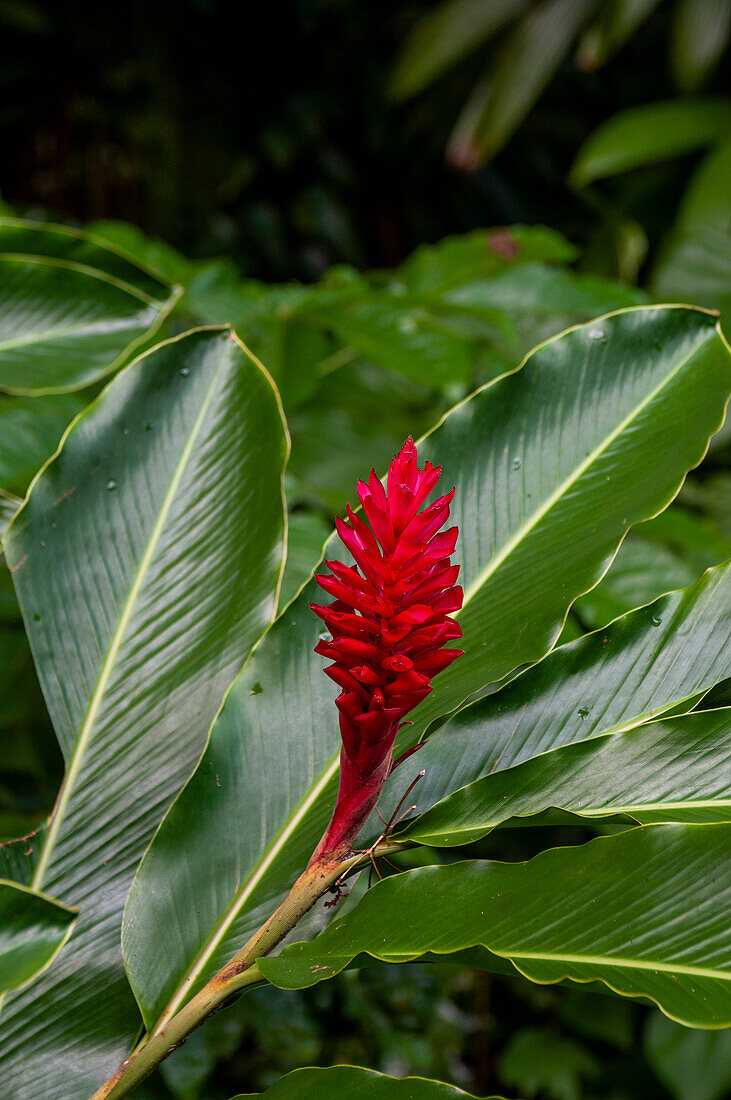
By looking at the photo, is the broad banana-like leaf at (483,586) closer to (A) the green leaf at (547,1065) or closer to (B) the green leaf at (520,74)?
(A) the green leaf at (547,1065)

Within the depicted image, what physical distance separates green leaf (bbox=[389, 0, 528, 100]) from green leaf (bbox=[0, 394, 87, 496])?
262cm

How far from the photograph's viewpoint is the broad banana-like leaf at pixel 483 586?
351mm

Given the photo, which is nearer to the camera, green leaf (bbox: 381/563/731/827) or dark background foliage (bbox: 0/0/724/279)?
green leaf (bbox: 381/563/731/827)

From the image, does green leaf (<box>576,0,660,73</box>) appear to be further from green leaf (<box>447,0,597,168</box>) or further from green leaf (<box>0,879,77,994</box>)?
green leaf (<box>0,879,77,994</box>)

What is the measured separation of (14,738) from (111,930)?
69 centimetres

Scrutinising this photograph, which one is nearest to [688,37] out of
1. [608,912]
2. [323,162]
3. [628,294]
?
[323,162]

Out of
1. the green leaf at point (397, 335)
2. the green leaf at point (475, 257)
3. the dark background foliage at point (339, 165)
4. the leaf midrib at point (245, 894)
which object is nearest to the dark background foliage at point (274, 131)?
the dark background foliage at point (339, 165)

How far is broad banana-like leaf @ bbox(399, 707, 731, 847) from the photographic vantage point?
33 centimetres

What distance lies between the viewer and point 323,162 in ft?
11.0

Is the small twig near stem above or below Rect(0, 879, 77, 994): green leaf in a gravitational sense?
below

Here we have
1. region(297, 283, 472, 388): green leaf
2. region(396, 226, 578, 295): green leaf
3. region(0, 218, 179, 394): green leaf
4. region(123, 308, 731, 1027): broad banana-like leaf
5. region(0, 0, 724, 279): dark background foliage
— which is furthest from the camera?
region(0, 0, 724, 279): dark background foliage

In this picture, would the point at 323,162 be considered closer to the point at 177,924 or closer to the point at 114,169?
the point at 114,169

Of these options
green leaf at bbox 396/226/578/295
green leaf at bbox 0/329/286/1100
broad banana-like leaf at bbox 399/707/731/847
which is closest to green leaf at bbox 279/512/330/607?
green leaf at bbox 0/329/286/1100

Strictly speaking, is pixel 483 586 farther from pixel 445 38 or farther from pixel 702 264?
pixel 445 38
